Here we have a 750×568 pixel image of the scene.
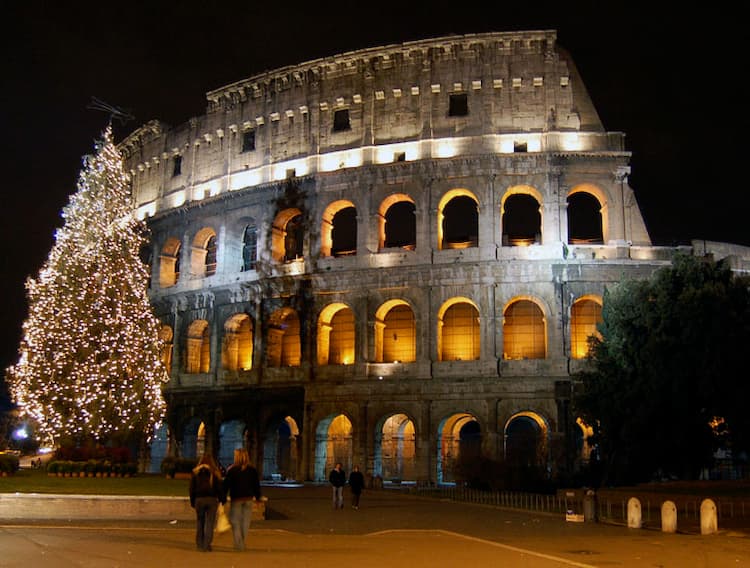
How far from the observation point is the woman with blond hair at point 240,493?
37.1ft

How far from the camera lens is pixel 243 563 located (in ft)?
33.5

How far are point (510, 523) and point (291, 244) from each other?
23.0 meters

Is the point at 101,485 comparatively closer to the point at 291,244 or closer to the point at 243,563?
the point at 243,563

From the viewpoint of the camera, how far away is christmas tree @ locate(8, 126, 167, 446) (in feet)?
85.0

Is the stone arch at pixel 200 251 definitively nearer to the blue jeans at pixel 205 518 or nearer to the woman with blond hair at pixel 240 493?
the woman with blond hair at pixel 240 493

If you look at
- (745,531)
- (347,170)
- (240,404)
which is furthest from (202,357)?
(745,531)

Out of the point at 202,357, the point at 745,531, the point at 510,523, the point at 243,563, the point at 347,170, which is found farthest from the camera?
the point at 202,357

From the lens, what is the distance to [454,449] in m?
33.0

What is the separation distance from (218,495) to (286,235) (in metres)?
26.6

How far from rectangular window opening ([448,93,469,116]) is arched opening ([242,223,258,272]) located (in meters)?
10.4

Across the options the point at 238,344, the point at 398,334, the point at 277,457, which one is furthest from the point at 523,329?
the point at 238,344

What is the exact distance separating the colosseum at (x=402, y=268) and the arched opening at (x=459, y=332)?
0.08 metres

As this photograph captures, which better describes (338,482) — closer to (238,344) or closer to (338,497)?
(338,497)

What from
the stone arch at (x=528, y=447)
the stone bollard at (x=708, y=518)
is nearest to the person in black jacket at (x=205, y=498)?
the stone bollard at (x=708, y=518)
